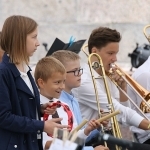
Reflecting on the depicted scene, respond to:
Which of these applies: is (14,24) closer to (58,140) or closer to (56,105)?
(56,105)

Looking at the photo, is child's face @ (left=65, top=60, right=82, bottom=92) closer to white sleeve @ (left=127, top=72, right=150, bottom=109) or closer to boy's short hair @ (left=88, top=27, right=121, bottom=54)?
boy's short hair @ (left=88, top=27, right=121, bottom=54)

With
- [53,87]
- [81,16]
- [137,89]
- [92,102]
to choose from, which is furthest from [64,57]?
[81,16]

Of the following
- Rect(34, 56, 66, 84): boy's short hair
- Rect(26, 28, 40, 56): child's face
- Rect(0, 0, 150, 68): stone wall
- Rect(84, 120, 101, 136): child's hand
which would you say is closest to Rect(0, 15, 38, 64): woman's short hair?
Rect(26, 28, 40, 56): child's face

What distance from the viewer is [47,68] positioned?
12.2ft

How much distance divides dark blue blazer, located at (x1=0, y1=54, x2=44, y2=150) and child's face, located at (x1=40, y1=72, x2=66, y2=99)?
9.0 inches

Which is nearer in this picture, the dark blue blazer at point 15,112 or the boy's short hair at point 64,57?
the dark blue blazer at point 15,112

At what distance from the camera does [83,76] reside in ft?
14.7

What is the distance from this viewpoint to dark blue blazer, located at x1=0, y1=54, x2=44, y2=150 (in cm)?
337

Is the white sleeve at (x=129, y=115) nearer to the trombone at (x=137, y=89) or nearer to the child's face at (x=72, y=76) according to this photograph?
the trombone at (x=137, y=89)

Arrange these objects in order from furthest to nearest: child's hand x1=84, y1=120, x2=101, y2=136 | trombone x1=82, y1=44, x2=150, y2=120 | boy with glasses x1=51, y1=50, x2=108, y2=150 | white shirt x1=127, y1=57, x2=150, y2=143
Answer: white shirt x1=127, y1=57, x2=150, y2=143 < trombone x1=82, y1=44, x2=150, y2=120 < boy with glasses x1=51, y1=50, x2=108, y2=150 < child's hand x1=84, y1=120, x2=101, y2=136

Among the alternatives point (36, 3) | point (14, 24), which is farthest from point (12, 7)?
point (14, 24)

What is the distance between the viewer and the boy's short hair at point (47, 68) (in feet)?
12.2

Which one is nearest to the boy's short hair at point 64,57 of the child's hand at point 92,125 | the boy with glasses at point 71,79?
the boy with glasses at point 71,79

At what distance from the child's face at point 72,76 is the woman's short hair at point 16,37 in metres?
0.65
